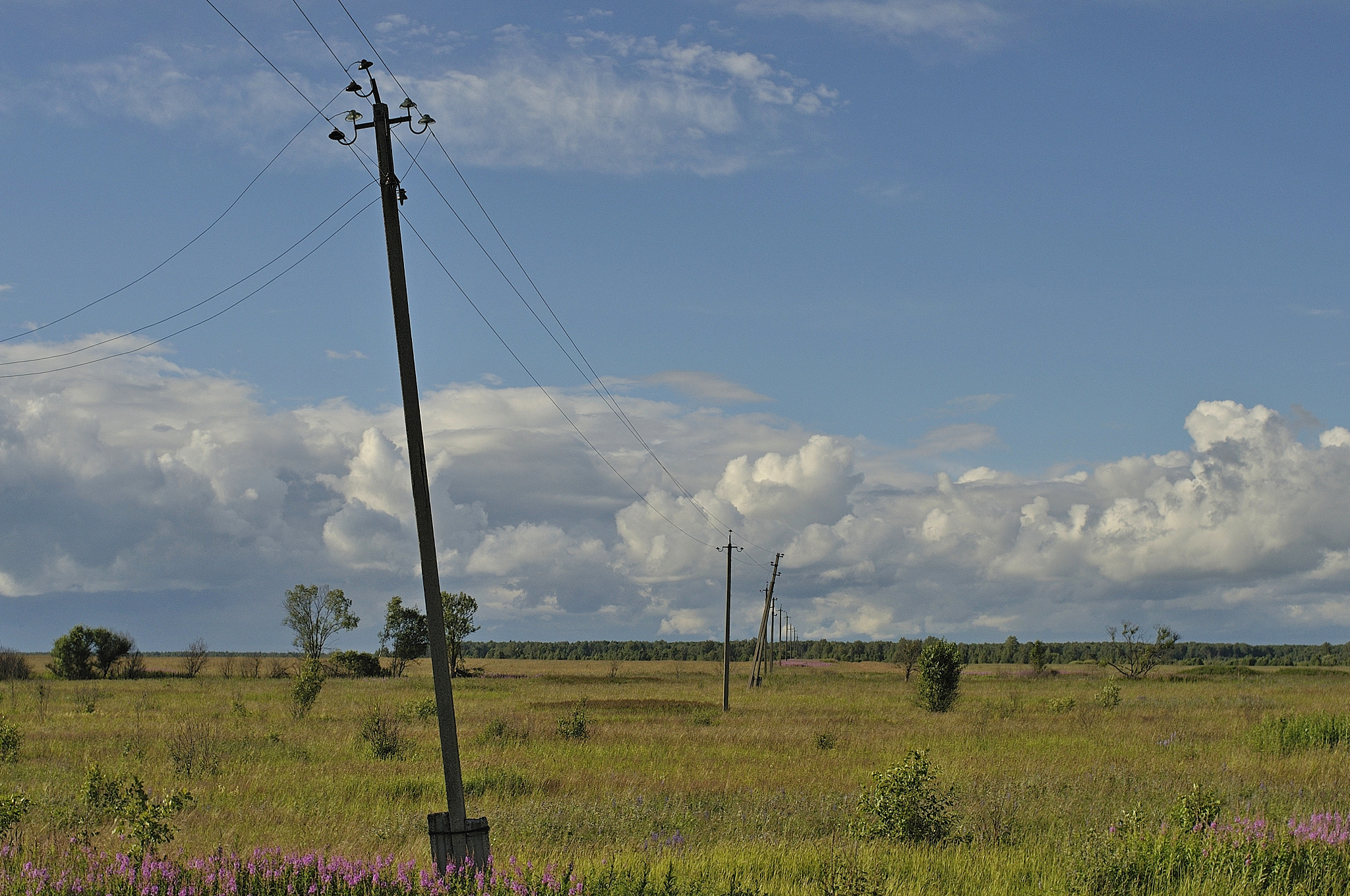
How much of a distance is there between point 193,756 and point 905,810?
15302 mm

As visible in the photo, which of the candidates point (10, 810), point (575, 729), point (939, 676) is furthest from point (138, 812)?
point (939, 676)

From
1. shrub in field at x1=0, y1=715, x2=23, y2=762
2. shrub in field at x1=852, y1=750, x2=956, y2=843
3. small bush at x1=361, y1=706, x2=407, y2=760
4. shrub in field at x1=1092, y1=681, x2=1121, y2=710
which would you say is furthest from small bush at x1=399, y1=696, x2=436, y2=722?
shrub in field at x1=1092, y1=681, x2=1121, y2=710

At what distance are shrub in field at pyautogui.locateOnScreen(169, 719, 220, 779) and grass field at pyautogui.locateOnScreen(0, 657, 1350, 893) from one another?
3.3 inches

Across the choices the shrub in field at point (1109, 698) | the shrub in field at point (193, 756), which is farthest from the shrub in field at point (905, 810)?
the shrub in field at point (1109, 698)

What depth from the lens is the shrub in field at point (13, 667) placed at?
71.4 m

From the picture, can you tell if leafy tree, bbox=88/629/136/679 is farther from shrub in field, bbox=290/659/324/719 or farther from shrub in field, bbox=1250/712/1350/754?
shrub in field, bbox=1250/712/1350/754

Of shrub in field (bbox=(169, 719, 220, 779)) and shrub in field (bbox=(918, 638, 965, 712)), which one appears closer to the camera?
shrub in field (bbox=(169, 719, 220, 779))

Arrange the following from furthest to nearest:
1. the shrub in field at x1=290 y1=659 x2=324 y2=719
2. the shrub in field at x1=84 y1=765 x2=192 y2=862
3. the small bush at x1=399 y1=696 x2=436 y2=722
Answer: the shrub in field at x1=290 y1=659 x2=324 y2=719, the small bush at x1=399 y1=696 x2=436 y2=722, the shrub in field at x1=84 y1=765 x2=192 y2=862

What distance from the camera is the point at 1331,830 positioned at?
11328 millimetres

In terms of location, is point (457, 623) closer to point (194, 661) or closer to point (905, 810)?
point (194, 661)

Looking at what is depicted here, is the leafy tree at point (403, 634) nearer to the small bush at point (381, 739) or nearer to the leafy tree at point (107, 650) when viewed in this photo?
the leafy tree at point (107, 650)

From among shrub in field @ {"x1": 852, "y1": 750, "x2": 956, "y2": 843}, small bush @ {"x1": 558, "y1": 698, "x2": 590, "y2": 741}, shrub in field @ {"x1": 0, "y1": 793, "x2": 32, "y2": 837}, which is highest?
shrub in field @ {"x1": 0, "y1": 793, "x2": 32, "y2": 837}

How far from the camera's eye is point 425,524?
35.4ft

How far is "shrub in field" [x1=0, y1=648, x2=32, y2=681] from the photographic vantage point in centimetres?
7138
